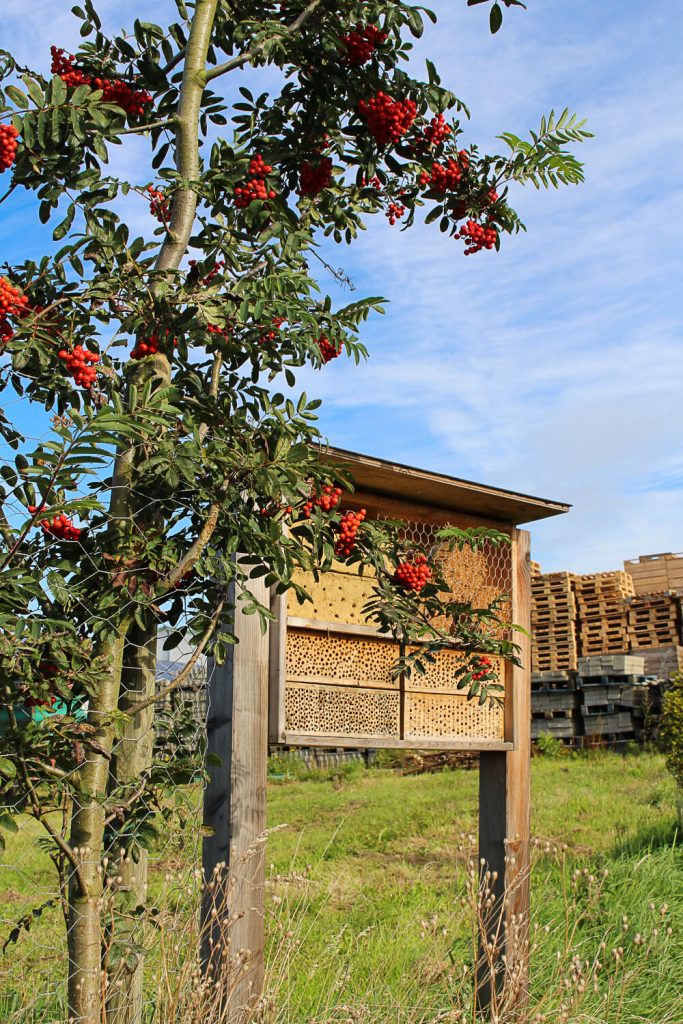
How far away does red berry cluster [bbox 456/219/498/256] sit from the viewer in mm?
3242

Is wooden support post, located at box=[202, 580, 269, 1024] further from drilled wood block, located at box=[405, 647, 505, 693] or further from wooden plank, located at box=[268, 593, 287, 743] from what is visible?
drilled wood block, located at box=[405, 647, 505, 693]

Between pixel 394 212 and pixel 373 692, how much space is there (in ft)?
5.87

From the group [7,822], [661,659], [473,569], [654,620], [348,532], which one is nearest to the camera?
[7,822]

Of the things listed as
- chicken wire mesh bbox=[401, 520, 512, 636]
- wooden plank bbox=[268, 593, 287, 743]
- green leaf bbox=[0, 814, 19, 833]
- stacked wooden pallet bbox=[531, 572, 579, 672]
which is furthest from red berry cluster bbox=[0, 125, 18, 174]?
stacked wooden pallet bbox=[531, 572, 579, 672]

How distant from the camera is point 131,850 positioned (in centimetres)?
235

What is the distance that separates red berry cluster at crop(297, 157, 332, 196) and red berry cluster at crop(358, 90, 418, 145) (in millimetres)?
178

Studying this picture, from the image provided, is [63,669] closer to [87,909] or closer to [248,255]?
[87,909]

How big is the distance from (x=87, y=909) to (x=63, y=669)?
2.01ft

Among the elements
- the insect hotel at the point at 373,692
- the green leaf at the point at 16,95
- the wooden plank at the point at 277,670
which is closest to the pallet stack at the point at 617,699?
the insect hotel at the point at 373,692

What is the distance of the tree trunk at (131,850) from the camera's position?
239 cm

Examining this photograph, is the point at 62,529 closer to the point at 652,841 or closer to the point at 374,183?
the point at 374,183

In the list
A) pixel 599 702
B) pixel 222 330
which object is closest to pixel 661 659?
pixel 599 702

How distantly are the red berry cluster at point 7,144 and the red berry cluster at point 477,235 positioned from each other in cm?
155

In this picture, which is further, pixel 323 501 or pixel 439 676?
pixel 439 676
